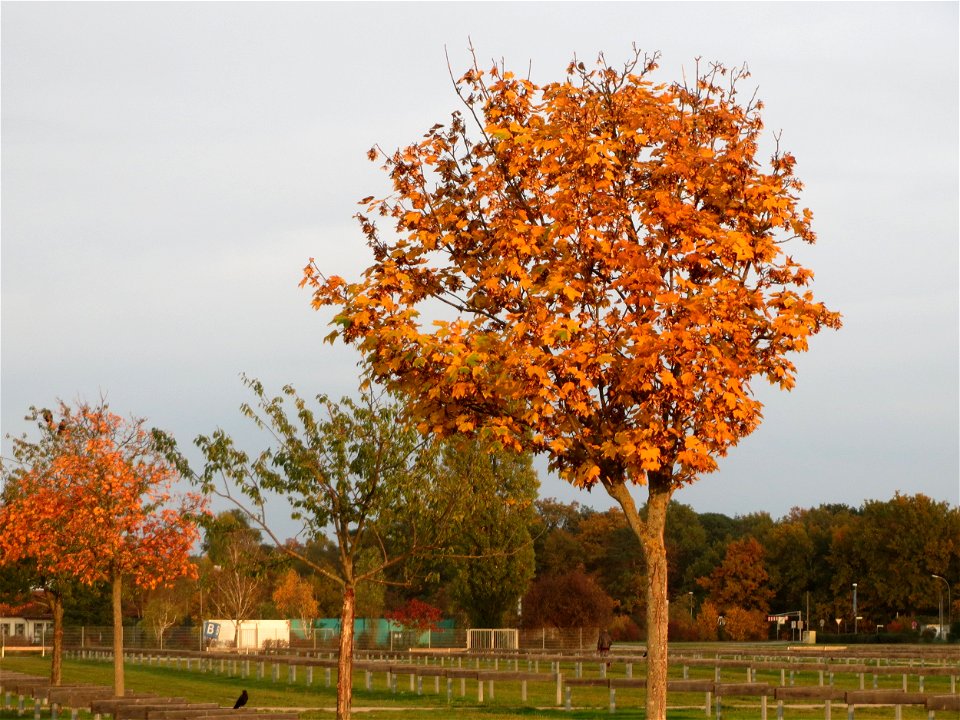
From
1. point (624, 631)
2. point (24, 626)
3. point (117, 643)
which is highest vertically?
point (117, 643)

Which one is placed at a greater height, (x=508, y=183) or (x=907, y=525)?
(x=508, y=183)

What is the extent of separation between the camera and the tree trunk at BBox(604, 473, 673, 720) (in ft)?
40.0

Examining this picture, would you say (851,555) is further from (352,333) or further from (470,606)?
(352,333)

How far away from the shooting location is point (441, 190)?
1308 centimetres

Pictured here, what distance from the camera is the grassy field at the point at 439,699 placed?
26.3 meters

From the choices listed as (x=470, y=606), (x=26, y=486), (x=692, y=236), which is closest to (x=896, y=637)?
(x=470, y=606)

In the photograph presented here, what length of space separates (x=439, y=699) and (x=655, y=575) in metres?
20.5

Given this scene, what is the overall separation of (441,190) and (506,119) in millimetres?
1027

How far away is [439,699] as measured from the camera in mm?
31688

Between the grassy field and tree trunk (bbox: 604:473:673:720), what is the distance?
13135 mm

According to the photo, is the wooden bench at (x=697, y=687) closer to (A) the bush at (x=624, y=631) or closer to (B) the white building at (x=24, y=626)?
(A) the bush at (x=624, y=631)

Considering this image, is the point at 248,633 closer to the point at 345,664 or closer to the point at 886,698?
the point at 886,698

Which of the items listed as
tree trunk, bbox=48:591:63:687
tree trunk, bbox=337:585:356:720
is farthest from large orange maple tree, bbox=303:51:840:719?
tree trunk, bbox=48:591:63:687

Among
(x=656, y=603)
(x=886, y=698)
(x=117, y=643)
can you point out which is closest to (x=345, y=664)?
(x=656, y=603)
